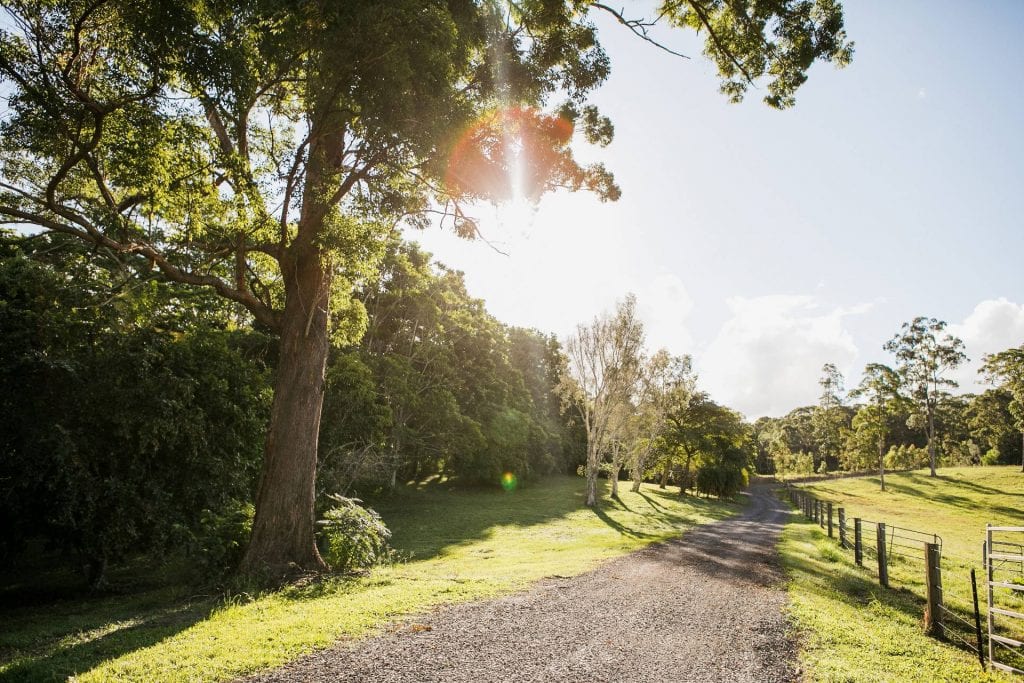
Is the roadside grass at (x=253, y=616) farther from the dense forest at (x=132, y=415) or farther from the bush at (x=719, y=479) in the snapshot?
the bush at (x=719, y=479)

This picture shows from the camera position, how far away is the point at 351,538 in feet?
30.9

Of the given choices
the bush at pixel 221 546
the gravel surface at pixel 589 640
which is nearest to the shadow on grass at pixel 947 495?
Result: the gravel surface at pixel 589 640

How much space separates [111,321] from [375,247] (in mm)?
7742

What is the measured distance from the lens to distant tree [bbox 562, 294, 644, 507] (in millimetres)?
26766

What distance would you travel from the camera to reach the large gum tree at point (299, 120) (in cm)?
634

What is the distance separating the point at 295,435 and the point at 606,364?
797 inches

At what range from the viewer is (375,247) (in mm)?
9133

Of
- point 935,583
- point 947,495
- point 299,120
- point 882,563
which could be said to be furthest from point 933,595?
point 947,495

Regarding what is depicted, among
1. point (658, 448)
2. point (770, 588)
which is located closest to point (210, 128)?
Answer: point (770, 588)

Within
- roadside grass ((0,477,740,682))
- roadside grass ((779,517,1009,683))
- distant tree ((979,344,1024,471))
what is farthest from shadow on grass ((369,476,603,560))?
distant tree ((979,344,1024,471))

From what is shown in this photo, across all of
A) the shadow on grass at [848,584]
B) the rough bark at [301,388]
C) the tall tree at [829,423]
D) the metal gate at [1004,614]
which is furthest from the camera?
the tall tree at [829,423]

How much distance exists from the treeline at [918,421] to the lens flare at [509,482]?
34.3 m

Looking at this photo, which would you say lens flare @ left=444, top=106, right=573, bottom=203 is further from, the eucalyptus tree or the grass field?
the eucalyptus tree

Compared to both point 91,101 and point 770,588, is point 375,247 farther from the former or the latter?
point 770,588
